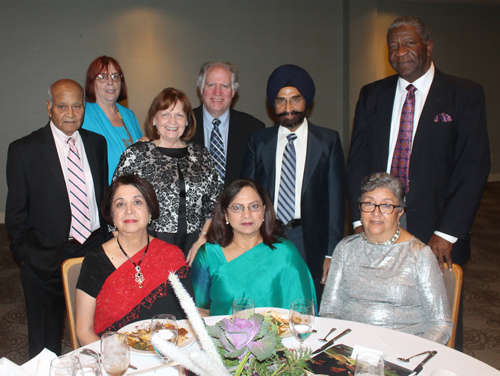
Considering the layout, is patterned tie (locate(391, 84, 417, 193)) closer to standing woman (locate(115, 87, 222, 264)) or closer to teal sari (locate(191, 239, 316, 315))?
teal sari (locate(191, 239, 316, 315))

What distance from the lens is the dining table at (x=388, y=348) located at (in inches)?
55.8

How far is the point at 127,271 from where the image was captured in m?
2.11

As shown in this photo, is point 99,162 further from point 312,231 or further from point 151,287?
point 312,231

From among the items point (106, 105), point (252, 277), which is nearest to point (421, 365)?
point (252, 277)

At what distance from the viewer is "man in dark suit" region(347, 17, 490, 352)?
95.5 inches

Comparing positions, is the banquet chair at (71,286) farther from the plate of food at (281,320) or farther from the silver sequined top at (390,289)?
the silver sequined top at (390,289)

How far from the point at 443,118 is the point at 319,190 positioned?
0.82m

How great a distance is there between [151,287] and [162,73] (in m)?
5.94

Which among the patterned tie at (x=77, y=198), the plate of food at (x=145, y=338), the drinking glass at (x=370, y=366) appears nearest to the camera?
the drinking glass at (x=370, y=366)

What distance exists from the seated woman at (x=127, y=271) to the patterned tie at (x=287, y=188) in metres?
0.82

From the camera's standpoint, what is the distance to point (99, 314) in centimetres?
201

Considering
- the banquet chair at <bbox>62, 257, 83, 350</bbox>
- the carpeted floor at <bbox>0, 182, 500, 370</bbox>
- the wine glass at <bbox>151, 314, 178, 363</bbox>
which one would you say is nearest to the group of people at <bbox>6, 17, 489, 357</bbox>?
the banquet chair at <bbox>62, 257, 83, 350</bbox>

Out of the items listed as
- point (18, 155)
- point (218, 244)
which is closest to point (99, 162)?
point (18, 155)

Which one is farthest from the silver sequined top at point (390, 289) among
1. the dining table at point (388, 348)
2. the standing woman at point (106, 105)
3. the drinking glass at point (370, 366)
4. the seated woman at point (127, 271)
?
the standing woman at point (106, 105)
